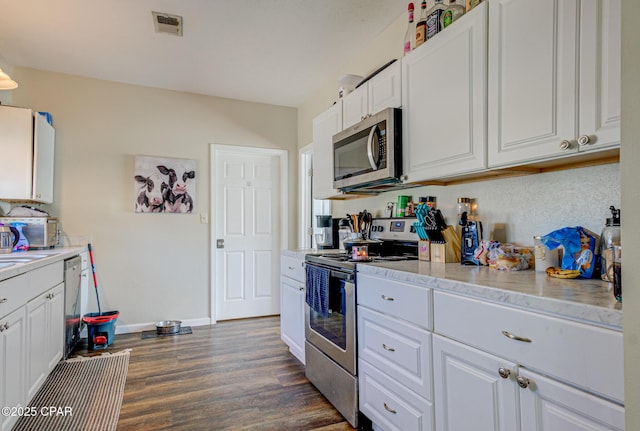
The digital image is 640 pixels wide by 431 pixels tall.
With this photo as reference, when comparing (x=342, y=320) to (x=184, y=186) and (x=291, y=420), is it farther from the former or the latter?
(x=184, y=186)

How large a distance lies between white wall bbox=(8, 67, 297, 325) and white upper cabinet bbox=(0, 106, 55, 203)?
0.53 metres

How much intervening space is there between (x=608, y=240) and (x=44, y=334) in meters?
3.12

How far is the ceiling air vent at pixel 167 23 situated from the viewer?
2605mm

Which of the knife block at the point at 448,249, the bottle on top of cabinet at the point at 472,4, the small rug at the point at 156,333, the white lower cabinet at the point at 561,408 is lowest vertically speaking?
the small rug at the point at 156,333

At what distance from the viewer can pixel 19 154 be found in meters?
2.99

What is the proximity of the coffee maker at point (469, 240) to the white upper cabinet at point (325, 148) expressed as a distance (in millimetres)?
1231

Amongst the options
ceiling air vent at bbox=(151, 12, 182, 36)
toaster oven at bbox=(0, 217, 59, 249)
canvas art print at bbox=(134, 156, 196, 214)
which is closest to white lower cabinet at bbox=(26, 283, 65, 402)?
toaster oven at bbox=(0, 217, 59, 249)

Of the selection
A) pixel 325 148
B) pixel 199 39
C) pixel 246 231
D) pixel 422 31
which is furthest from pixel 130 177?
pixel 422 31

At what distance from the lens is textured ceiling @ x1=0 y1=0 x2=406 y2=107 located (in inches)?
99.2

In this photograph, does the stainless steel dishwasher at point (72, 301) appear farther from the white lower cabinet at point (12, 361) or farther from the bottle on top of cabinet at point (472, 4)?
the bottle on top of cabinet at point (472, 4)

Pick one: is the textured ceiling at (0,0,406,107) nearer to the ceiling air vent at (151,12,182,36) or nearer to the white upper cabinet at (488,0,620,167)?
the ceiling air vent at (151,12,182,36)

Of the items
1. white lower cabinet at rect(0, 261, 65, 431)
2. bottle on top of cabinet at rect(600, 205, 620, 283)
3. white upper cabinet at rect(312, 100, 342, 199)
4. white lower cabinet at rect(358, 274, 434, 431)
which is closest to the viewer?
bottle on top of cabinet at rect(600, 205, 620, 283)

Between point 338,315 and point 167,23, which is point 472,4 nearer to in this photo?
point 338,315

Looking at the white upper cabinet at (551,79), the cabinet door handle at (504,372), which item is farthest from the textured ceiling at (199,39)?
the cabinet door handle at (504,372)
